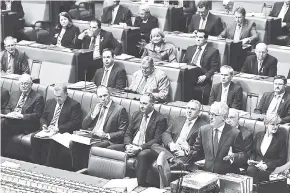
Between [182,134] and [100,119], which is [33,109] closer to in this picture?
[100,119]

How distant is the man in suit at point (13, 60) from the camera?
34.9 ft

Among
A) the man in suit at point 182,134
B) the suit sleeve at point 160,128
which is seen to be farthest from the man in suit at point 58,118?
the man in suit at point 182,134

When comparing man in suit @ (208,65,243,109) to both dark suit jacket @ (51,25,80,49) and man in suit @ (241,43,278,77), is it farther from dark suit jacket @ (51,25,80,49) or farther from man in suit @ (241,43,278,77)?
dark suit jacket @ (51,25,80,49)

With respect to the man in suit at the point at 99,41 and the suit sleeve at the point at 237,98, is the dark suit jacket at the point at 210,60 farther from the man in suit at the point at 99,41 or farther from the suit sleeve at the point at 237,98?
the man in suit at the point at 99,41

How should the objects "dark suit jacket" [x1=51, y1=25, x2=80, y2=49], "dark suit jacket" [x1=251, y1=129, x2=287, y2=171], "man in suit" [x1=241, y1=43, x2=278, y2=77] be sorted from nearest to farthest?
"dark suit jacket" [x1=251, y1=129, x2=287, y2=171] → "man in suit" [x1=241, y1=43, x2=278, y2=77] → "dark suit jacket" [x1=51, y1=25, x2=80, y2=49]

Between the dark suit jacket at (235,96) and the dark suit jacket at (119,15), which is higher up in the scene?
the dark suit jacket at (119,15)

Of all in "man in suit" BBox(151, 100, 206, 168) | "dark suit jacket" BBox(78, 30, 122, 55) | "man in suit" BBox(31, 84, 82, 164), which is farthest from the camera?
"dark suit jacket" BBox(78, 30, 122, 55)

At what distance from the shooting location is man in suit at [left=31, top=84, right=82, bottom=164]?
29.1ft

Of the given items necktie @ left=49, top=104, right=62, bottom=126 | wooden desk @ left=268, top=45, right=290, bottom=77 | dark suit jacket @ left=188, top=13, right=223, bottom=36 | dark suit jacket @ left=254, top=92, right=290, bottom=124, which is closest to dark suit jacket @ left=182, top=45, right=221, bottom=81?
wooden desk @ left=268, top=45, right=290, bottom=77

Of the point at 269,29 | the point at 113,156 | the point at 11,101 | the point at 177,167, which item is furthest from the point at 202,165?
the point at 269,29

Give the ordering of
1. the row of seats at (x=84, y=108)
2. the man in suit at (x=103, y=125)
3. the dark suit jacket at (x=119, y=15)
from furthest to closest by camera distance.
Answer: the dark suit jacket at (x=119, y=15), the man in suit at (x=103, y=125), the row of seats at (x=84, y=108)

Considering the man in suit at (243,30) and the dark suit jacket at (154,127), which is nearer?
the dark suit jacket at (154,127)

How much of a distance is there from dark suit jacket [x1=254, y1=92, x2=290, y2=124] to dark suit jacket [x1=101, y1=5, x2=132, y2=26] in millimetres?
4080

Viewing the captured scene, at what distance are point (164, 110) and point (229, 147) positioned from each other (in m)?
1.26
